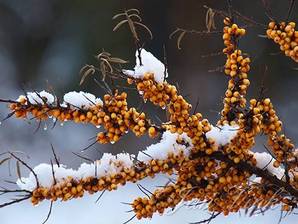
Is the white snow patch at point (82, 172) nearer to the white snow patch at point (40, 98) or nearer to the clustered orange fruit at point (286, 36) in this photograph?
the white snow patch at point (40, 98)

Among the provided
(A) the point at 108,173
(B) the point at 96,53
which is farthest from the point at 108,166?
(B) the point at 96,53

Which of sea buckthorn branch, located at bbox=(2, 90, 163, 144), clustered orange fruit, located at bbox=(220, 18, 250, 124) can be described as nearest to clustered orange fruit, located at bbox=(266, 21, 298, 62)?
clustered orange fruit, located at bbox=(220, 18, 250, 124)

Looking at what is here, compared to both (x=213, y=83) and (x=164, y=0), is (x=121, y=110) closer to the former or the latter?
(x=213, y=83)

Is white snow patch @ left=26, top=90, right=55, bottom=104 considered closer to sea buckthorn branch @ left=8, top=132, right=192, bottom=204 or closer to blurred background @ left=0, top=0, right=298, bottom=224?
sea buckthorn branch @ left=8, top=132, right=192, bottom=204

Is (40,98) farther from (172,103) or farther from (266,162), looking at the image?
(266,162)

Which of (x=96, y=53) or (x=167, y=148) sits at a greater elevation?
(x=96, y=53)

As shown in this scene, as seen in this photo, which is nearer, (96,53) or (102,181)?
(102,181)
